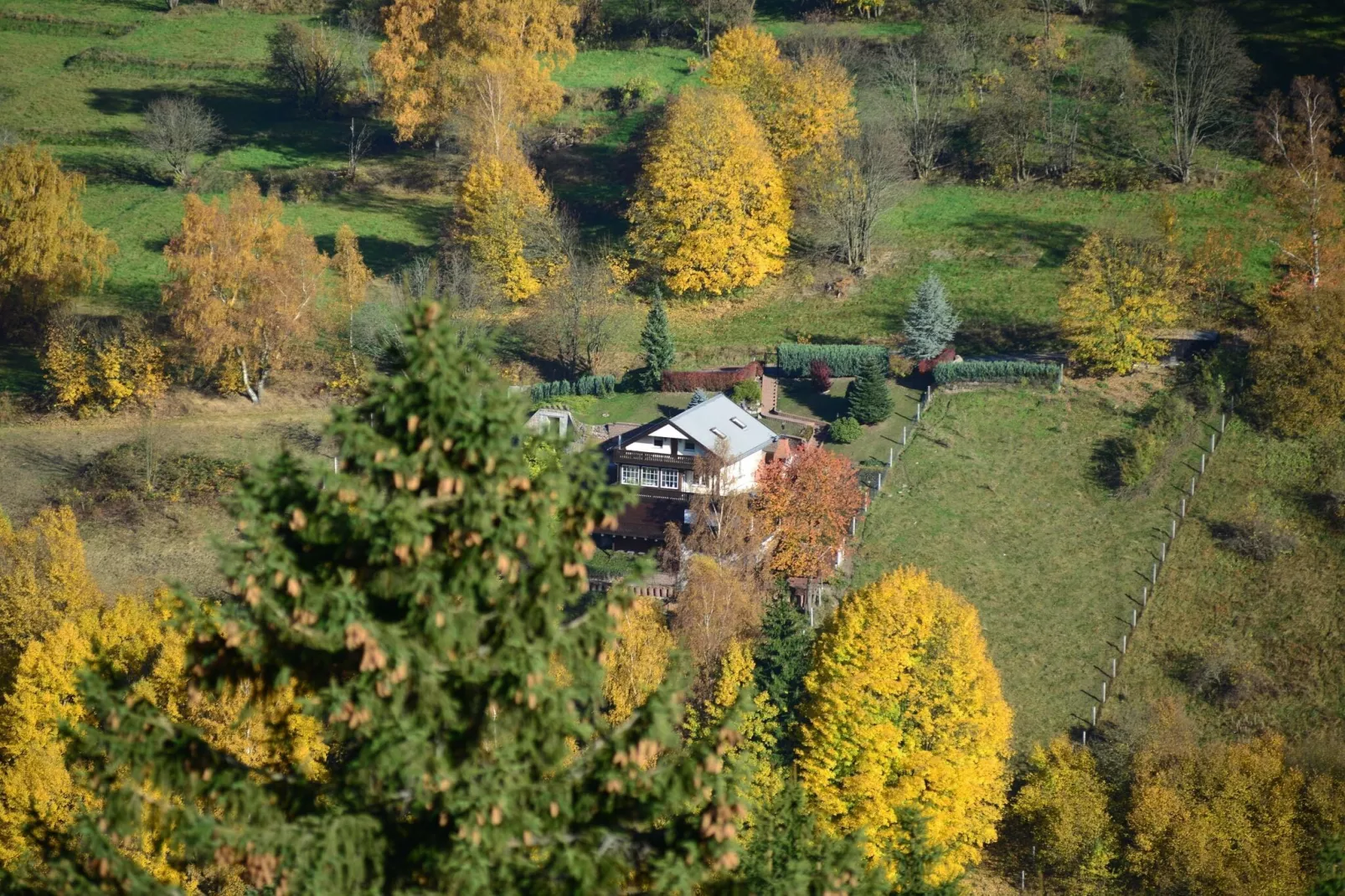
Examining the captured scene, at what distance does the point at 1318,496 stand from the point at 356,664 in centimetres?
5151

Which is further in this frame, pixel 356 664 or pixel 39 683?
pixel 39 683

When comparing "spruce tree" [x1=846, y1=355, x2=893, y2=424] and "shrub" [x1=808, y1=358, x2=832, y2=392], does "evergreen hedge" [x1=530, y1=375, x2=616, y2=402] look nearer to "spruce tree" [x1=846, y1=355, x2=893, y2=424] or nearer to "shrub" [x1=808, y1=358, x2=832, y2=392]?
"shrub" [x1=808, y1=358, x2=832, y2=392]

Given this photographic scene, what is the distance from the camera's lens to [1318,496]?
58.5 m

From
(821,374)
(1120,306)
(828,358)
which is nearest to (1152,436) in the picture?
(1120,306)

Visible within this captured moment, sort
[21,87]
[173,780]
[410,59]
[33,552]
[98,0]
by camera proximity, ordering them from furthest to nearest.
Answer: [98,0] < [21,87] < [410,59] < [33,552] < [173,780]

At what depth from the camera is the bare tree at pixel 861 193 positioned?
244ft

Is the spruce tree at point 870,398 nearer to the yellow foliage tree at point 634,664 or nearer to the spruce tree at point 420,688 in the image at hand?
the yellow foliage tree at point 634,664

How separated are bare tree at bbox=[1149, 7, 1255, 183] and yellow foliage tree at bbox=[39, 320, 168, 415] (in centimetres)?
4798

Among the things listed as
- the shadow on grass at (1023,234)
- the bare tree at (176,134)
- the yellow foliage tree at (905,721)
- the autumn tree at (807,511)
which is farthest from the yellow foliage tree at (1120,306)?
the bare tree at (176,134)

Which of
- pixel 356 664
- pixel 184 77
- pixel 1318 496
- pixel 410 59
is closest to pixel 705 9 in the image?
pixel 410 59

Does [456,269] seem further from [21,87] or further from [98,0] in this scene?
[98,0]

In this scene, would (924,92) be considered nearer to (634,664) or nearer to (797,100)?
(797,100)

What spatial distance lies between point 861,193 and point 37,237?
35390 millimetres

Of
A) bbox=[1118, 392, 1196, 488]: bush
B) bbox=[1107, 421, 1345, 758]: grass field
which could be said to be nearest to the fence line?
bbox=[1107, 421, 1345, 758]: grass field
